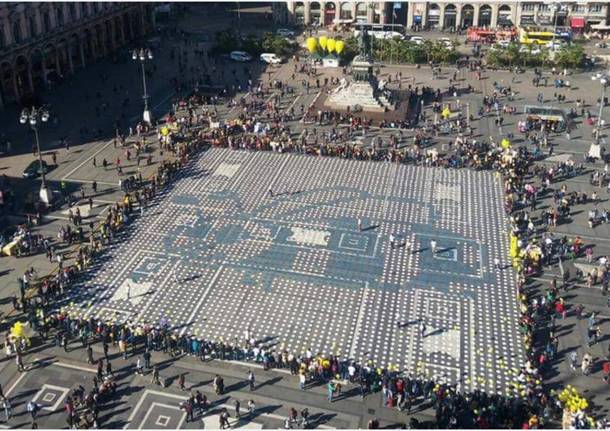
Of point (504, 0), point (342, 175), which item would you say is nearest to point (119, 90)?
point (342, 175)

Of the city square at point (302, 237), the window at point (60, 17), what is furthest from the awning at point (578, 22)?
the window at point (60, 17)

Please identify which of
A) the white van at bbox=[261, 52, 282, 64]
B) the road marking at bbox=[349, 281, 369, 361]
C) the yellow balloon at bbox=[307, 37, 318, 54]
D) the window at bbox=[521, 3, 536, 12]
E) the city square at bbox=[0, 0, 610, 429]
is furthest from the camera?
the window at bbox=[521, 3, 536, 12]

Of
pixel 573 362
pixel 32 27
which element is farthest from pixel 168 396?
pixel 32 27

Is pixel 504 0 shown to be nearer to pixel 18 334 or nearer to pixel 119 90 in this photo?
pixel 119 90

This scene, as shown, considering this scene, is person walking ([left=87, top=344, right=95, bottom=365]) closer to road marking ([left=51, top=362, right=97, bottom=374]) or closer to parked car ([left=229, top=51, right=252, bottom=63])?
road marking ([left=51, top=362, right=97, bottom=374])

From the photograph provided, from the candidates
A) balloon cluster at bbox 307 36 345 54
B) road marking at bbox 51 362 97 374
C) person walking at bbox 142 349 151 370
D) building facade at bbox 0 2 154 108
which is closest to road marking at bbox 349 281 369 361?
person walking at bbox 142 349 151 370

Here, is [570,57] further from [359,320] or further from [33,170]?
[33,170]

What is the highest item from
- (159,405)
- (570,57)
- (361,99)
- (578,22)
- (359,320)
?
(578,22)
